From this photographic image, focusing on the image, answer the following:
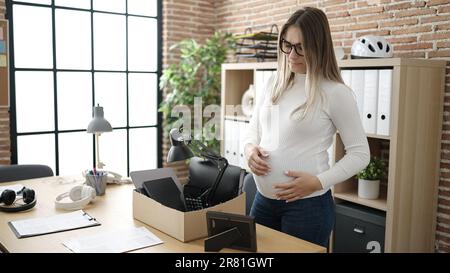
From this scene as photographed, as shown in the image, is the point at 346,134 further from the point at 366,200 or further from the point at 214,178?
the point at 366,200

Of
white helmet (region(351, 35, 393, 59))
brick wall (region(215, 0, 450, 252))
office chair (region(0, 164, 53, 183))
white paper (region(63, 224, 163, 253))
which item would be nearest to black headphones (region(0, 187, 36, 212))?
white paper (region(63, 224, 163, 253))

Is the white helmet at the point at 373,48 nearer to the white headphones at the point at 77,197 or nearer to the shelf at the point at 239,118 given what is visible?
the shelf at the point at 239,118

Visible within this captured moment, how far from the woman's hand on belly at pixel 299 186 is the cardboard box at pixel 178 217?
18 cm

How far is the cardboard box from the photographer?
5.60 ft

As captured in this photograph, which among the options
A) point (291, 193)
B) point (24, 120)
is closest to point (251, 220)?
point (291, 193)

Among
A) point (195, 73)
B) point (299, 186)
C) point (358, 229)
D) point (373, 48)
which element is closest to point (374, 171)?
point (358, 229)

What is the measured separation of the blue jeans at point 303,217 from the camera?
1887mm

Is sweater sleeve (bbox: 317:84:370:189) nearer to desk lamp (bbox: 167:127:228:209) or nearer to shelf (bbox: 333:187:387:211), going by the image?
desk lamp (bbox: 167:127:228:209)

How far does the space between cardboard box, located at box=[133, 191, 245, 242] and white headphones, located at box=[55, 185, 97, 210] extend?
407 mm

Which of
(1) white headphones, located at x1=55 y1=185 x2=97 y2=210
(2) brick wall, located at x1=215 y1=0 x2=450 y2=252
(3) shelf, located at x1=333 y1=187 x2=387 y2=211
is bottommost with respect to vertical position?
(3) shelf, located at x1=333 y1=187 x2=387 y2=211

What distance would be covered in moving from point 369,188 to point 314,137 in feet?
4.87

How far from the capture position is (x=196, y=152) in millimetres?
2121

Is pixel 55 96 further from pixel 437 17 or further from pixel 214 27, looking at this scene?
pixel 437 17
